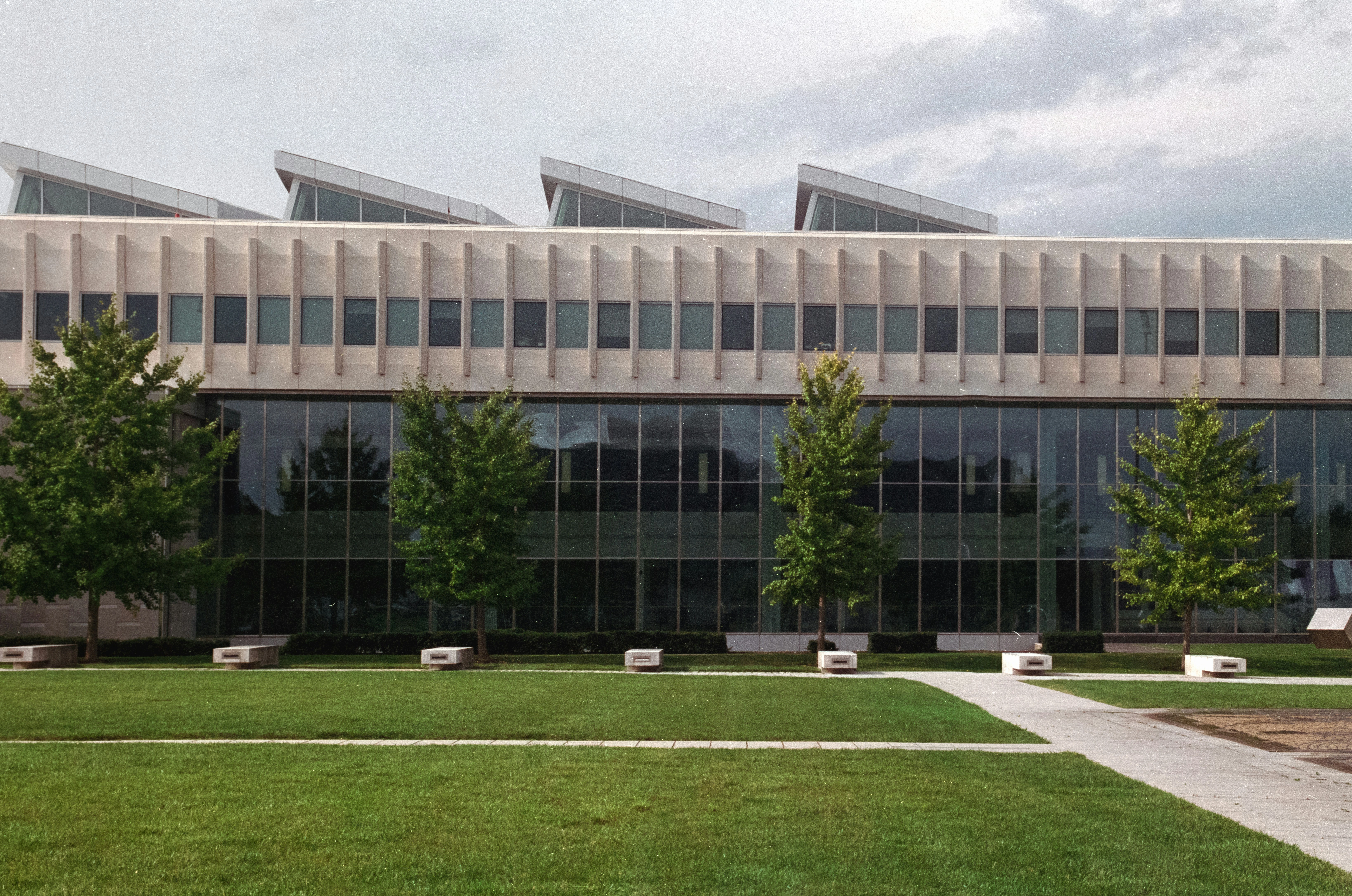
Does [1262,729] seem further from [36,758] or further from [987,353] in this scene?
[987,353]

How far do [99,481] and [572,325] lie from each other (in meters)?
15.4

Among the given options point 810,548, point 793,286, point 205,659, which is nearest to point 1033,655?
point 810,548

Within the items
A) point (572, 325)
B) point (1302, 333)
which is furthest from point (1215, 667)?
point (572, 325)

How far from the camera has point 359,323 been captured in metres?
39.8

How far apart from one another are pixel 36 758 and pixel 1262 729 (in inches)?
691

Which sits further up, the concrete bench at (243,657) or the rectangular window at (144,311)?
the rectangular window at (144,311)

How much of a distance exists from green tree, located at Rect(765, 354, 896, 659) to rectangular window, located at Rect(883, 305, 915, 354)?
4.83 metres

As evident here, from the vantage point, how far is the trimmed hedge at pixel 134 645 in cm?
3556

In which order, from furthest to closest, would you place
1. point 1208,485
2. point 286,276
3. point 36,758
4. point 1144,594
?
point 286,276 < point 1144,594 < point 1208,485 < point 36,758

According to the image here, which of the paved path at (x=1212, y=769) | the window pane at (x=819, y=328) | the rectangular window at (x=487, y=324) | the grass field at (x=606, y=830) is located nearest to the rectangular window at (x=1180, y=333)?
the window pane at (x=819, y=328)

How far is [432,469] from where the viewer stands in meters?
34.5

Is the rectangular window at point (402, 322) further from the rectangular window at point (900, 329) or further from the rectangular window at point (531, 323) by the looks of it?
the rectangular window at point (900, 329)

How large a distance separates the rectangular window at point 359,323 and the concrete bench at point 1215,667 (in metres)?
27.2

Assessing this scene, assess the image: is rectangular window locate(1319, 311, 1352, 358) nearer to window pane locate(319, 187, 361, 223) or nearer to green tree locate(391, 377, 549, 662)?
green tree locate(391, 377, 549, 662)
